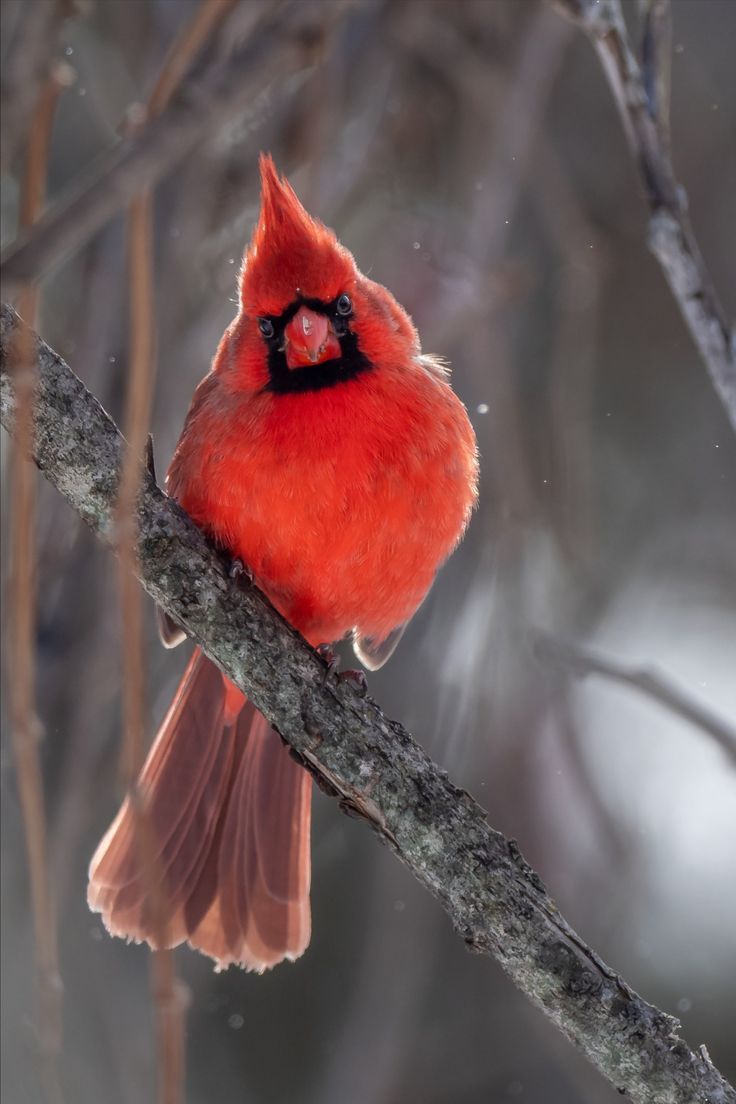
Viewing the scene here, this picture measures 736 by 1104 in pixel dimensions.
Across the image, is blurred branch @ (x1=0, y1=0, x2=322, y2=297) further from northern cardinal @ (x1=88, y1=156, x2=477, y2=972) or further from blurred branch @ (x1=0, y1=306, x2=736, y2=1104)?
northern cardinal @ (x1=88, y1=156, x2=477, y2=972)

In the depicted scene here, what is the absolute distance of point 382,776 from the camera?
2.08m

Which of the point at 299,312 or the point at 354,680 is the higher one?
the point at 299,312

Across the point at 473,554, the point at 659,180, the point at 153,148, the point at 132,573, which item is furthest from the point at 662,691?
the point at 473,554

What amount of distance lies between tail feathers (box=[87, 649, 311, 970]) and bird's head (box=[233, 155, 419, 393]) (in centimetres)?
67

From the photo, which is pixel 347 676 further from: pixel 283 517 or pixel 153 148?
pixel 153 148

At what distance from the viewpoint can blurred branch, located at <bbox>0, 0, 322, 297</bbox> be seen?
117 centimetres

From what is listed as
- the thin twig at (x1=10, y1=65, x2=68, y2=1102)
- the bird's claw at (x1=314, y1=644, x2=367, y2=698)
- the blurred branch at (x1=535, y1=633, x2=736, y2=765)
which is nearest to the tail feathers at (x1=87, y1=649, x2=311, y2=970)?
the bird's claw at (x1=314, y1=644, x2=367, y2=698)

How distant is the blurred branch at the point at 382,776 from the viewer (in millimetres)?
1884

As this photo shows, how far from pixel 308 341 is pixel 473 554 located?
4.60 ft

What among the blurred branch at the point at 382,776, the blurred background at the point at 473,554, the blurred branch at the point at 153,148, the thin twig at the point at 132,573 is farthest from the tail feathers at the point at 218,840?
the blurred branch at the point at 153,148

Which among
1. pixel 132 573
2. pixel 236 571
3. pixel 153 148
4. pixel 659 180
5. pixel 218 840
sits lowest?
pixel 218 840

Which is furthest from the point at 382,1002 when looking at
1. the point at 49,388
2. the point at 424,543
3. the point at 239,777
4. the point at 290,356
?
the point at 49,388

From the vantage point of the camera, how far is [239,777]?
295 cm

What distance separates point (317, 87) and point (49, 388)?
113 cm
